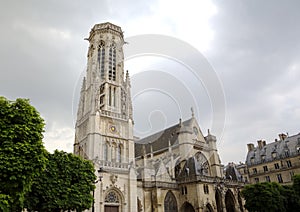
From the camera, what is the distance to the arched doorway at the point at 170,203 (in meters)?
39.2

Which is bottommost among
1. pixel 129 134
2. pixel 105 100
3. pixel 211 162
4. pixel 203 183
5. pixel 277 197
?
pixel 277 197

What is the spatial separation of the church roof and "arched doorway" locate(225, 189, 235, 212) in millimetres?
13263

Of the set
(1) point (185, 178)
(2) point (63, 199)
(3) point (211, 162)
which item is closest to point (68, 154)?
(2) point (63, 199)

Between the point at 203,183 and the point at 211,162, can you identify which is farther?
the point at 211,162

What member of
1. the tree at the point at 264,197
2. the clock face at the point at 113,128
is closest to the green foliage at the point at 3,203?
the clock face at the point at 113,128

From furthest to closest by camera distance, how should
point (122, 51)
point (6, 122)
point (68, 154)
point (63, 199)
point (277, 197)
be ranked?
point (122, 51) → point (277, 197) → point (68, 154) → point (63, 199) → point (6, 122)

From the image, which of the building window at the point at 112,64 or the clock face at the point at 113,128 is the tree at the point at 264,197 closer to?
the clock face at the point at 113,128

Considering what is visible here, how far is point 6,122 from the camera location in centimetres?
1672

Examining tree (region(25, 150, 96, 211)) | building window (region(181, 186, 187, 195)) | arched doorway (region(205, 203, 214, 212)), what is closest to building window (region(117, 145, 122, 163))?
tree (region(25, 150, 96, 211))

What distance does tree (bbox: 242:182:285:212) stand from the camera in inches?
1397

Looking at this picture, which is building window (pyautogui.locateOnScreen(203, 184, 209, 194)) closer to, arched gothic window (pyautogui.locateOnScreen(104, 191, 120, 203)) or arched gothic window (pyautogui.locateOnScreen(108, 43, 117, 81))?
arched gothic window (pyautogui.locateOnScreen(104, 191, 120, 203))

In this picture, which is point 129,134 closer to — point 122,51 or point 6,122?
point 122,51

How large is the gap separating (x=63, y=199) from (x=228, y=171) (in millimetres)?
36540

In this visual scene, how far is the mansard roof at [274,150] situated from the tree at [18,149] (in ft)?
176
